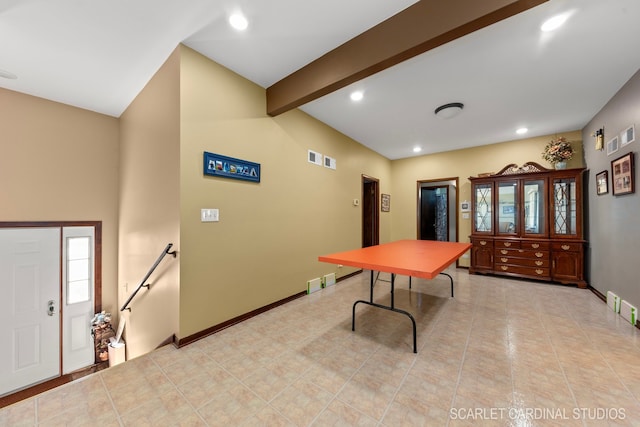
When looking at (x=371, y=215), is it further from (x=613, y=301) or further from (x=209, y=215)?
(x=209, y=215)

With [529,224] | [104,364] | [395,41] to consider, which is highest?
[395,41]

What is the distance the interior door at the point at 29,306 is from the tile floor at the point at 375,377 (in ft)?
8.24

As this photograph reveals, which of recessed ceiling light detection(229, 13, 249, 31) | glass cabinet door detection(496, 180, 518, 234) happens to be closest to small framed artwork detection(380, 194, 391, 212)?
glass cabinet door detection(496, 180, 518, 234)

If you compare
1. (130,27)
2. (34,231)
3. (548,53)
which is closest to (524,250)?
(548,53)

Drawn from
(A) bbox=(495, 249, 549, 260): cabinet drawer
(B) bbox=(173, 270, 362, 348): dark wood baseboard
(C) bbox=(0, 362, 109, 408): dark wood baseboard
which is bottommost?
(C) bbox=(0, 362, 109, 408): dark wood baseboard

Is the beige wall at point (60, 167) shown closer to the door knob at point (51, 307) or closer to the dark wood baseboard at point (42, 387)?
the door knob at point (51, 307)

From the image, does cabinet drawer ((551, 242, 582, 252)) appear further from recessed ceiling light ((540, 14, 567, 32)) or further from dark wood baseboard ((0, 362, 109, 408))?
dark wood baseboard ((0, 362, 109, 408))

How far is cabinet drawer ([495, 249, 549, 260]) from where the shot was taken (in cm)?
432

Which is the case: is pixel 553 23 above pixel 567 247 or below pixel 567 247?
above

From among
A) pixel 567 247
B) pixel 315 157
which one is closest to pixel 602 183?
pixel 567 247

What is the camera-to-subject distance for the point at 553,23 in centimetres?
201

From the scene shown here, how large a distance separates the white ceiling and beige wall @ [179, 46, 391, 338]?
0.43m

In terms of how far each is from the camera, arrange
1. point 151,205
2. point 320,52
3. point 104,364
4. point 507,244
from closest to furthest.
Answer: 1. point 320,52
2. point 151,205
3. point 104,364
4. point 507,244

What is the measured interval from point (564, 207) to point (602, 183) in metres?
0.87
